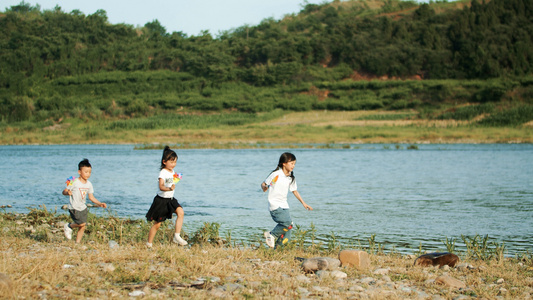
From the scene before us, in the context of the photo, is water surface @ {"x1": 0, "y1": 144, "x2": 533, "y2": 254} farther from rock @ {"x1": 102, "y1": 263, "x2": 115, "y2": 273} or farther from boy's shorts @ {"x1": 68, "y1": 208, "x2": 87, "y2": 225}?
rock @ {"x1": 102, "y1": 263, "x2": 115, "y2": 273}

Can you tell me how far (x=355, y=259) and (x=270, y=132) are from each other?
56728 millimetres

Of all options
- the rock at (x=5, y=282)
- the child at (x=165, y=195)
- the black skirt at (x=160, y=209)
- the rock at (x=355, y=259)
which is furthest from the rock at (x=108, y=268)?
the rock at (x=355, y=259)

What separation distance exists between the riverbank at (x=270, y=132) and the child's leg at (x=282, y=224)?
46840 millimetres

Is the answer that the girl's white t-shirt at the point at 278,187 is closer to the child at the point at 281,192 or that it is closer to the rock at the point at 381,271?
the child at the point at 281,192

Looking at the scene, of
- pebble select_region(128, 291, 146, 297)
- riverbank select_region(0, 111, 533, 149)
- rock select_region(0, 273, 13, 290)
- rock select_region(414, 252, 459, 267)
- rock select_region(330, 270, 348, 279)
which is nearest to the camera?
rock select_region(0, 273, 13, 290)

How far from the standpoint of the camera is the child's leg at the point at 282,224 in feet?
31.4

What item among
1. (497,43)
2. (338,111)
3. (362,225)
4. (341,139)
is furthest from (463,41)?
(362,225)

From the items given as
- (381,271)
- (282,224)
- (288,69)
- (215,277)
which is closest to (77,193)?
(282,224)

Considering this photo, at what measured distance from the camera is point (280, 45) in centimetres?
10500

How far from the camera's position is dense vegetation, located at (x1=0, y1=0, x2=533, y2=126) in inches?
3238

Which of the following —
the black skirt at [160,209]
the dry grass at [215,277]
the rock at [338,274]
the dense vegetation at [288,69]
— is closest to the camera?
the dry grass at [215,277]

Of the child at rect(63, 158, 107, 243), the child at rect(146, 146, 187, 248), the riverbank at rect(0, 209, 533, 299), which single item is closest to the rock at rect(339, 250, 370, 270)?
the riverbank at rect(0, 209, 533, 299)

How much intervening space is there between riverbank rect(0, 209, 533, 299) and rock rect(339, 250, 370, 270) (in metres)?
0.12

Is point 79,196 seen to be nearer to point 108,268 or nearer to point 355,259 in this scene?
point 108,268
